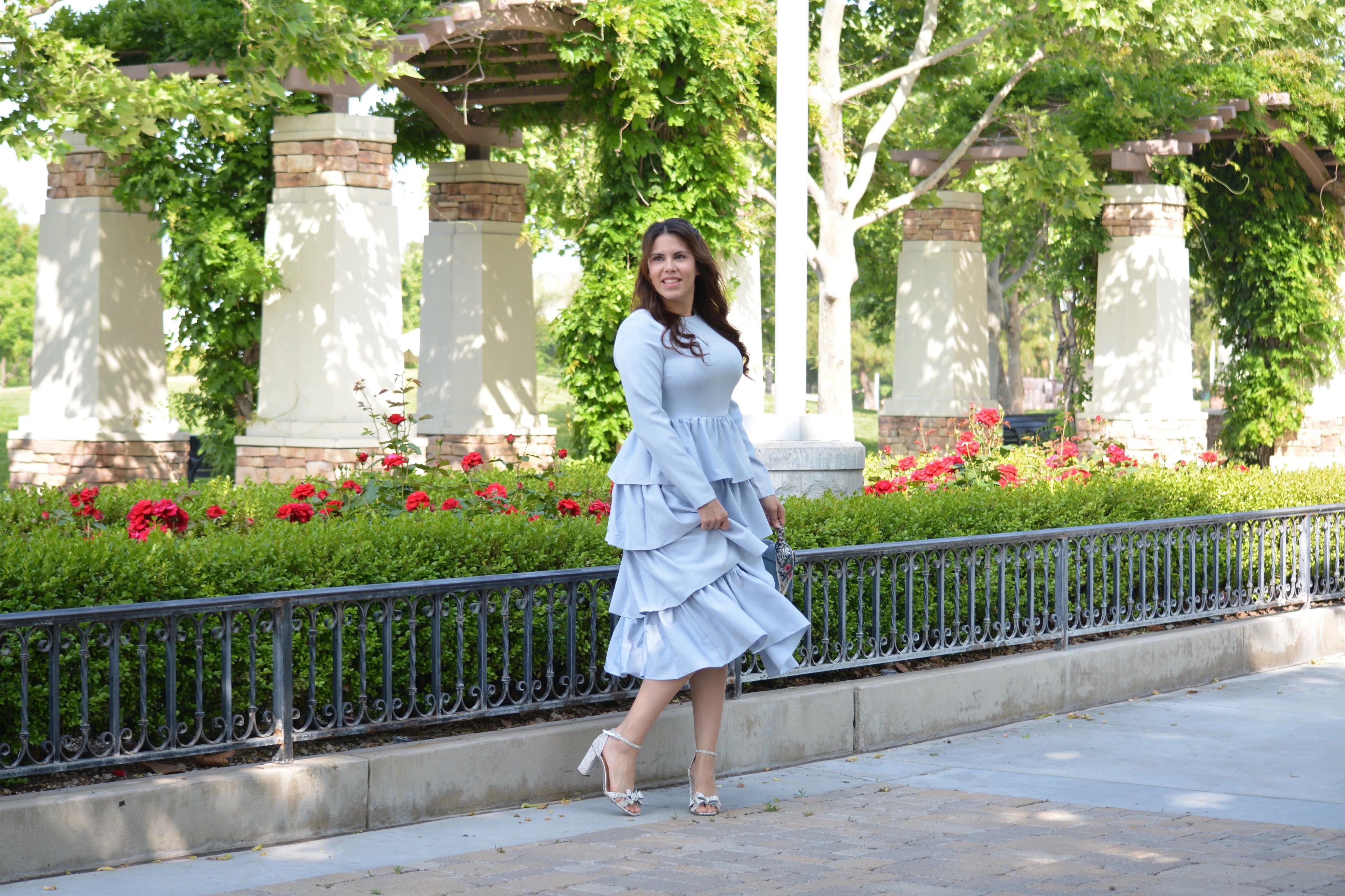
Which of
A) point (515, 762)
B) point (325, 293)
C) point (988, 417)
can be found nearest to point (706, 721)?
point (515, 762)

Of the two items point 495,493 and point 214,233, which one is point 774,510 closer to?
point 495,493

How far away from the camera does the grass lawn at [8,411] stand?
34906mm

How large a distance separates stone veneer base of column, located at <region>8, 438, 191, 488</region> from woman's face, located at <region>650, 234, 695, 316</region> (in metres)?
10.0

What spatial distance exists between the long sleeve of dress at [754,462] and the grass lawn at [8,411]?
26.5 meters

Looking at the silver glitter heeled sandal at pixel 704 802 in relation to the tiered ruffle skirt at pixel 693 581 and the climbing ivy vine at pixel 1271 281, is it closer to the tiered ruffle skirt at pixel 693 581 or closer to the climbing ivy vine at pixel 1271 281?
the tiered ruffle skirt at pixel 693 581

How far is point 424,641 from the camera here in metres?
5.45

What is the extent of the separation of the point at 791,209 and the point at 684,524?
13.8 feet

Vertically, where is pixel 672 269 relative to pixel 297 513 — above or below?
above

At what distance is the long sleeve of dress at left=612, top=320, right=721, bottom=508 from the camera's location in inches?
195

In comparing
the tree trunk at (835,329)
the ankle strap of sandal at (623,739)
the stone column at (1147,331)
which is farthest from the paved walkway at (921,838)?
the tree trunk at (835,329)

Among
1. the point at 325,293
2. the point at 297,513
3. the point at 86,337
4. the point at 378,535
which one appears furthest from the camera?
the point at 86,337

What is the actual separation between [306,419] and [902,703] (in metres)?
7.22

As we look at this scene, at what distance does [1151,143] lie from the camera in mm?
18344

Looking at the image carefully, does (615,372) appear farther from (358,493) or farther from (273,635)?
(273,635)
